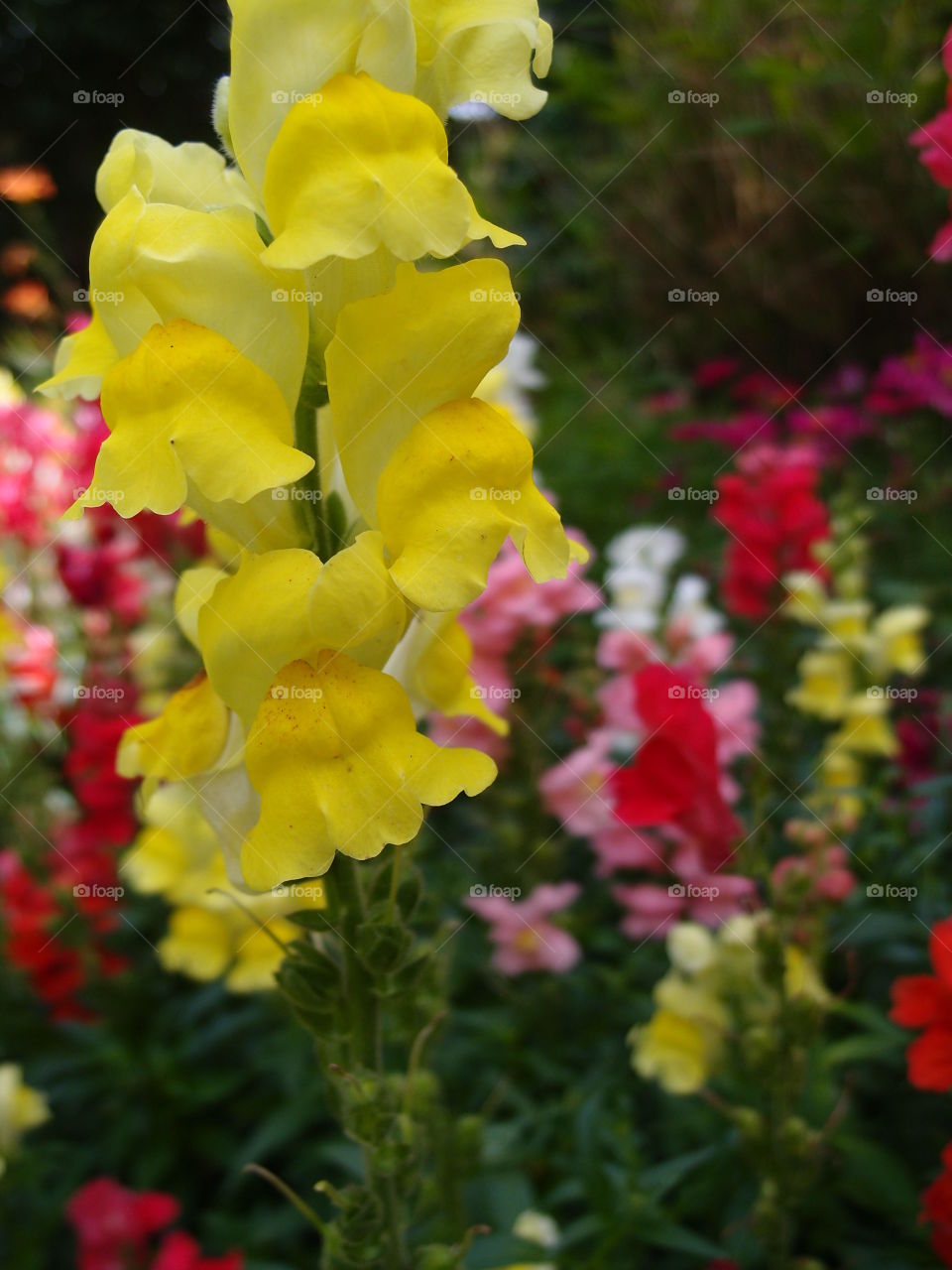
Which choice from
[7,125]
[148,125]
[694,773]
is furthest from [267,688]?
[7,125]

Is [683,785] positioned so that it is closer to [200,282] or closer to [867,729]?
[867,729]

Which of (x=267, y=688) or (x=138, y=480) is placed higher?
(x=138, y=480)

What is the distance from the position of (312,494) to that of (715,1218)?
1202 millimetres

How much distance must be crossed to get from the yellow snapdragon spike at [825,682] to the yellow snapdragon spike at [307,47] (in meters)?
1.55

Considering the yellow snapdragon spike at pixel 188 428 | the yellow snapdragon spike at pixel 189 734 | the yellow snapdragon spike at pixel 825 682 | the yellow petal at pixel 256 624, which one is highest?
the yellow snapdragon spike at pixel 188 428

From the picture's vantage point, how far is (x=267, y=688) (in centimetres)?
82

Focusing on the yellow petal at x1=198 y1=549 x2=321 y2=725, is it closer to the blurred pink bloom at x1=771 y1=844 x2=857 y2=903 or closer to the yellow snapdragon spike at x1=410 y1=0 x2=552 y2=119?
the yellow snapdragon spike at x1=410 y1=0 x2=552 y2=119

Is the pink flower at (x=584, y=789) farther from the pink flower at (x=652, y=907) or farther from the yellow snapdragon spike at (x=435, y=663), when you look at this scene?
the yellow snapdragon spike at (x=435, y=663)

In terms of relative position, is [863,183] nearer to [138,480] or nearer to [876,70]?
[876,70]

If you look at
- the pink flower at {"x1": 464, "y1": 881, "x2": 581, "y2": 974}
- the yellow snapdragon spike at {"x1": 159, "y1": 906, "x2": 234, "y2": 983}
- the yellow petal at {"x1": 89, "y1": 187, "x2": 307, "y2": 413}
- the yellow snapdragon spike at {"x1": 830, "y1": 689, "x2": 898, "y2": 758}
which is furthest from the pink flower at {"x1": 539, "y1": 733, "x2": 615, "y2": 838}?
the yellow petal at {"x1": 89, "y1": 187, "x2": 307, "y2": 413}

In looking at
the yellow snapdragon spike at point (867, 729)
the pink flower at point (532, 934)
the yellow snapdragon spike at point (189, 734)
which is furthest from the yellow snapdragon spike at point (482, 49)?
the yellow snapdragon spike at point (867, 729)

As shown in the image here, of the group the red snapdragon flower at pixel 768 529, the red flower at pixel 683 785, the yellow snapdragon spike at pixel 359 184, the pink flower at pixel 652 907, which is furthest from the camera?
the red snapdragon flower at pixel 768 529

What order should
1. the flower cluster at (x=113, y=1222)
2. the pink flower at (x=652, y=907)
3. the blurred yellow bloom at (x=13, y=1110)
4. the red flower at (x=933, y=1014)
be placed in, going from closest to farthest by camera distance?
the red flower at (x=933, y=1014) < the flower cluster at (x=113, y=1222) < the blurred yellow bloom at (x=13, y=1110) < the pink flower at (x=652, y=907)

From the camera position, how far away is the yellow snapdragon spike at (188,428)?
76cm
